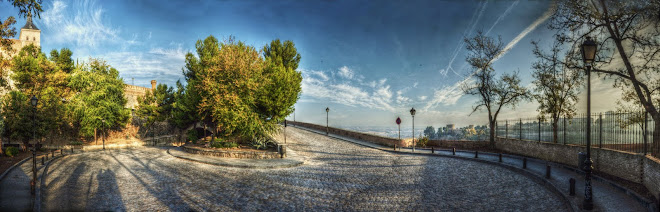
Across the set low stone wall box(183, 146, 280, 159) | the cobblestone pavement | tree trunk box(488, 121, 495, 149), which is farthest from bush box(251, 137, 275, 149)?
tree trunk box(488, 121, 495, 149)

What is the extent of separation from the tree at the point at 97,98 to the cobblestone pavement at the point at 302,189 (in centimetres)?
2495

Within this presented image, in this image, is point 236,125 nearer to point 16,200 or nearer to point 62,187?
point 62,187

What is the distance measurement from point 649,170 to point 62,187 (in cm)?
2113

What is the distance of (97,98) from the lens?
37688 mm

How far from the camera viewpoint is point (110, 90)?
39.6 m

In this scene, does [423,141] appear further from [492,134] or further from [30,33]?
[30,33]

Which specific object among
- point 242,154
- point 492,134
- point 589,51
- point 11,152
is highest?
point 589,51

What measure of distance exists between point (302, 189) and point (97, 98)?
127ft

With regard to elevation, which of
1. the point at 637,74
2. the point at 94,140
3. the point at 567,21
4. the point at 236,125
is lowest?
the point at 94,140

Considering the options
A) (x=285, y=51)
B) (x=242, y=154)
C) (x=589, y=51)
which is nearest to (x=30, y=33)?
(x=285, y=51)

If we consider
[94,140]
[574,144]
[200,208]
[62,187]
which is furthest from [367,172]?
[94,140]

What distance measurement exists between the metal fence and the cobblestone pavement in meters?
3.79

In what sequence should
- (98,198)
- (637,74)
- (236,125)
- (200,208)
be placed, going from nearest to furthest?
(200,208) → (98,198) → (637,74) → (236,125)

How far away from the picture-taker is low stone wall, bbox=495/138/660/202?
9.75 m
